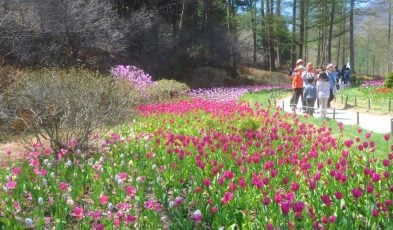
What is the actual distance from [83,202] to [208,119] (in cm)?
535

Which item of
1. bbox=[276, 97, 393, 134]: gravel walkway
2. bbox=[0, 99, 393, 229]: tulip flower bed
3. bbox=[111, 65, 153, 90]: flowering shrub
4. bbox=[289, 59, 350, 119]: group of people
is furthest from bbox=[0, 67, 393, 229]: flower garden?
bbox=[111, 65, 153, 90]: flowering shrub

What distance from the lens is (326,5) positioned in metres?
44.0

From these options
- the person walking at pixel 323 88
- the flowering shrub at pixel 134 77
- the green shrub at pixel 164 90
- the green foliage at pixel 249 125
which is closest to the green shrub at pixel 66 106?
the green foliage at pixel 249 125

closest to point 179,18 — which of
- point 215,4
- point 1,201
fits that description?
point 215,4

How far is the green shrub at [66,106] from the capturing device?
28.5 feet

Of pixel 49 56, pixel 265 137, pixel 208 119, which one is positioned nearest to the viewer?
pixel 265 137

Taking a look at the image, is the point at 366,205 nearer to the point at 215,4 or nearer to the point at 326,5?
the point at 215,4

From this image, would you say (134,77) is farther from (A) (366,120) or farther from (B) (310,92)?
(A) (366,120)

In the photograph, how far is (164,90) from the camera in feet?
67.6

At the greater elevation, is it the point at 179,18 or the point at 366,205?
the point at 179,18

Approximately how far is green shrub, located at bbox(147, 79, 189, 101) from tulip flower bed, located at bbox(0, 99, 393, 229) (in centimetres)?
1155

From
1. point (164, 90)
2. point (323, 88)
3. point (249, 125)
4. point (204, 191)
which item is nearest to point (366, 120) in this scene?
point (323, 88)

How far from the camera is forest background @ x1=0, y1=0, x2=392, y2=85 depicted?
2223cm

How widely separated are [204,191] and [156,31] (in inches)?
1069
